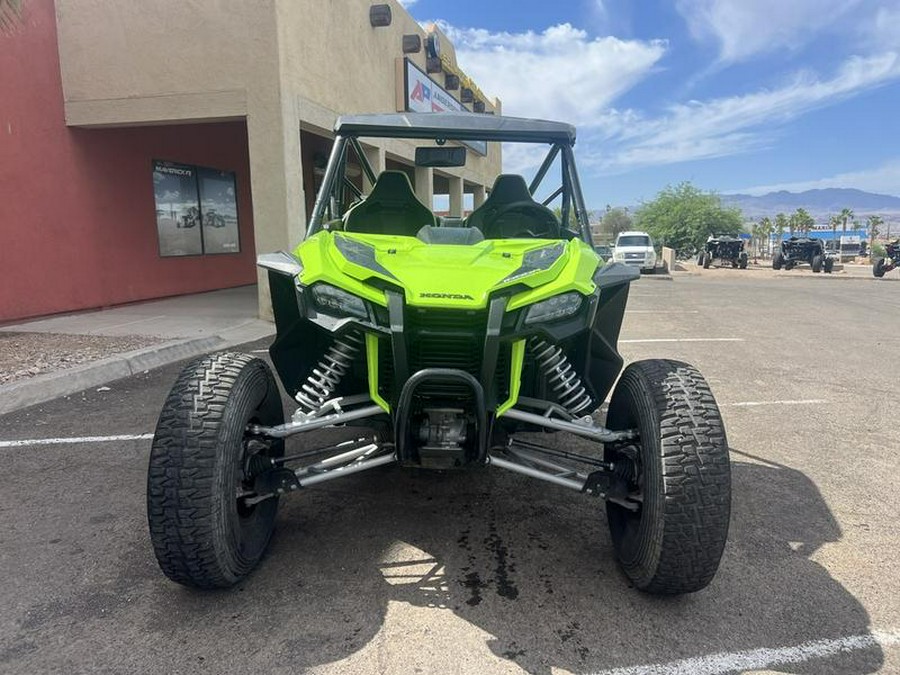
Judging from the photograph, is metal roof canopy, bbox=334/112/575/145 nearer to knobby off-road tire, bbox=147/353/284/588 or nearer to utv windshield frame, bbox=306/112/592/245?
utv windshield frame, bbox=306/112/592/245

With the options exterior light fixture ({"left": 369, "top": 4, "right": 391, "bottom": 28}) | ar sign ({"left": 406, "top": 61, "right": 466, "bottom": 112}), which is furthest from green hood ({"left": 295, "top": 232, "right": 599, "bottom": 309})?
ar sign ({"left": 406, "top": 61, "right": 466, "bottom": 112})

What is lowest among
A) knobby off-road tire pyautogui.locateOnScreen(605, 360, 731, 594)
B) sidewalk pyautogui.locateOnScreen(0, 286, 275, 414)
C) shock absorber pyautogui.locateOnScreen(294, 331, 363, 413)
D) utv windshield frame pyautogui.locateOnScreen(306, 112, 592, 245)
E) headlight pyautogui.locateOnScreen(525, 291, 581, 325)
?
sidewalk pyautogui.locateOnScreen(0, 286, 275, 414)

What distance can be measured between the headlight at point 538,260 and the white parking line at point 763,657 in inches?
60.2

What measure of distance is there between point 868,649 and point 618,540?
973 mm

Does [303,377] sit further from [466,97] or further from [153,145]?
[466,97]

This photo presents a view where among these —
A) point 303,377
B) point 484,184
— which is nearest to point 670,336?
point 303,377

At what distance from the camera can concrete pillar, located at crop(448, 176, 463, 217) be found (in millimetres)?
21953

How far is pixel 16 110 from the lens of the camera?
9.12 m

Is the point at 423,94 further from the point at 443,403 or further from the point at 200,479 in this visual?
the point at 200,479

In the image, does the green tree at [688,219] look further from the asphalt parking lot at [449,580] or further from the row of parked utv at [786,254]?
the asphalt parking lot at [449,580]

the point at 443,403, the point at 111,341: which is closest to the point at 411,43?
the point at 111,341

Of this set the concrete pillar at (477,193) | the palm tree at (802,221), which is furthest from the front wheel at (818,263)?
the palm tree at (802,221)

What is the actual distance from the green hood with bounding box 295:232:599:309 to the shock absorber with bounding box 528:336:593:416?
29 cm

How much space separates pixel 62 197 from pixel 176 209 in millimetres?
2791
